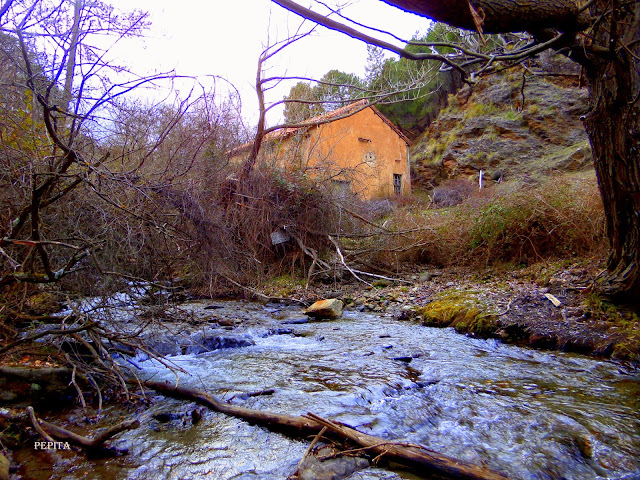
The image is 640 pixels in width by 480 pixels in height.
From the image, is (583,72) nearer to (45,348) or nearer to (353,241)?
(45,348)

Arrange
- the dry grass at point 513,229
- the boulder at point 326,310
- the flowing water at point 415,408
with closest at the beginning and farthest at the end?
1. the flowing water at point 415,408
2. the dry grass at point 513,229
3. the boulder at point 326,310

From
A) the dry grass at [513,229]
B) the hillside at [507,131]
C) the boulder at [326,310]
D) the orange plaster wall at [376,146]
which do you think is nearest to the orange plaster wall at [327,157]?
the orange plaster wall at [376,146]

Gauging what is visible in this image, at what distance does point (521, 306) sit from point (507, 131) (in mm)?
20641

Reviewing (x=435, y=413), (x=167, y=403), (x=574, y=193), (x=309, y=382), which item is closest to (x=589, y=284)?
(x=574, y=193)

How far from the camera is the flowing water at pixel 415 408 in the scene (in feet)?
8.75

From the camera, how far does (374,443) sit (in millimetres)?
2652

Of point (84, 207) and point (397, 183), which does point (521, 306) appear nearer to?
point (84, 207)

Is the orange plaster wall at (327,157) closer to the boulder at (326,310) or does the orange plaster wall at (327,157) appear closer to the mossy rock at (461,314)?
the boulder at (326,310)

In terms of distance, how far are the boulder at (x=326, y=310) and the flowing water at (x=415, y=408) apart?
79.5 inches

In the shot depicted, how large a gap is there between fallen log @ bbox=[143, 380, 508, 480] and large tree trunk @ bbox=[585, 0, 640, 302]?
144 inches

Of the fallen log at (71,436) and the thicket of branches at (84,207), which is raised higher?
the thicket of branches at (84,207)

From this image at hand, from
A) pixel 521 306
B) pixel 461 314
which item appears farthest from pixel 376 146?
pixel 521 306

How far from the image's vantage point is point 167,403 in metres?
3.63

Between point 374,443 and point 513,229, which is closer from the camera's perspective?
point 374,443
